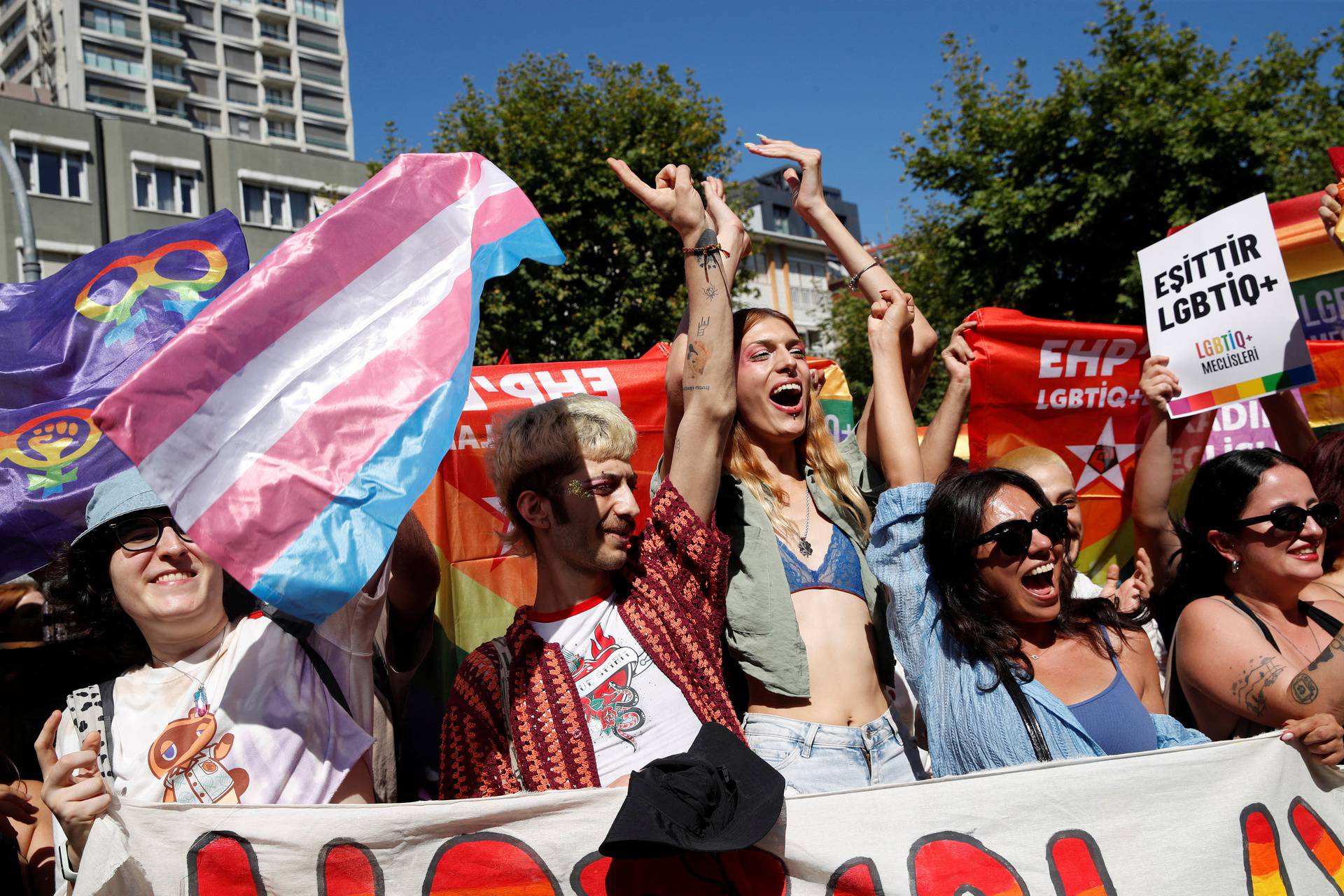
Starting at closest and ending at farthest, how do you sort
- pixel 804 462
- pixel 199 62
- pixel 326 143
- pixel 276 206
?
pixel 804 462, pixel 276 206, pixel 199 62, pixel 326 143

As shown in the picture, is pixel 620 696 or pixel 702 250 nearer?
pixel 620 696

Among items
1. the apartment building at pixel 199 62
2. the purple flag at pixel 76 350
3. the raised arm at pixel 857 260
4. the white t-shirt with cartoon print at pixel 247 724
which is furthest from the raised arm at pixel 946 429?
the apartment building at pixel 199 62

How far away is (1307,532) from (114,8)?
65.3 meters

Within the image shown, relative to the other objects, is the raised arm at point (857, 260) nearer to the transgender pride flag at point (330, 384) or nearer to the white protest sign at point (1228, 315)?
the transgender pride flag at point (330, 384)

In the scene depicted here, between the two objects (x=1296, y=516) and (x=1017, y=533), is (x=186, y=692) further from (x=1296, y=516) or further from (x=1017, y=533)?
(x=1296, y=516)

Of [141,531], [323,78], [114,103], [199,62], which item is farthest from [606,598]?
[323,78]

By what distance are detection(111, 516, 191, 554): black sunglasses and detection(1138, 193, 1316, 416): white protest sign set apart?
341 centimetres

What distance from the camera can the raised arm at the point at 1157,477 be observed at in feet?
12.0

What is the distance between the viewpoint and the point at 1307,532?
2.82 m

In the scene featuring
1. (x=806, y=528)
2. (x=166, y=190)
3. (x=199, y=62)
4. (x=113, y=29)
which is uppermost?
(x=199, y=62)

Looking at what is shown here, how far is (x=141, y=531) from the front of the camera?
2.48 m

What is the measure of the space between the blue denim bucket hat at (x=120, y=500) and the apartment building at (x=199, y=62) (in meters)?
55.3

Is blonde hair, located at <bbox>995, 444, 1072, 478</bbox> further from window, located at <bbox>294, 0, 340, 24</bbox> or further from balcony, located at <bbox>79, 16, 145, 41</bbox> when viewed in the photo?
window, located at <bbox>294, 0, 340, 24</bbox>

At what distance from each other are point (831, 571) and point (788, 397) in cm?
50
